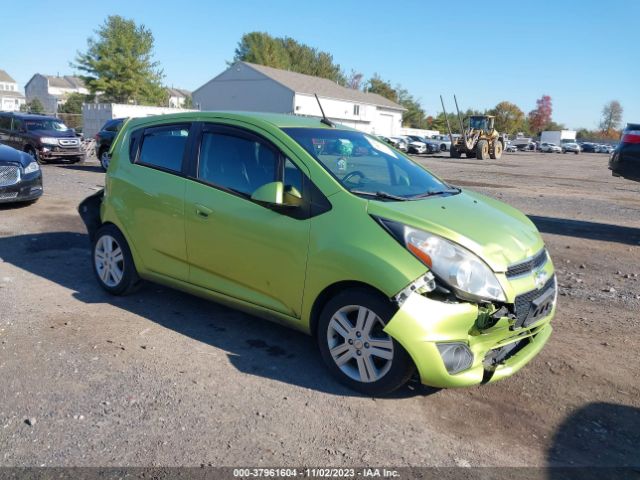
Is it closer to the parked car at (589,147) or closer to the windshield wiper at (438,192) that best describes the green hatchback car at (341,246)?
the windshield wiper at (438,192)

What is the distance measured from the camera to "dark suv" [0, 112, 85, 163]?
18188mm

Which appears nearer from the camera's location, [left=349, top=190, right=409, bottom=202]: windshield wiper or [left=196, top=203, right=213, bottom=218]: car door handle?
[left=349, top=190, right=409, bottom=202]: windshield wiper

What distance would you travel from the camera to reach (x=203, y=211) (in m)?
4.32

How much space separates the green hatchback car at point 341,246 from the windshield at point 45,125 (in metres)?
15.9

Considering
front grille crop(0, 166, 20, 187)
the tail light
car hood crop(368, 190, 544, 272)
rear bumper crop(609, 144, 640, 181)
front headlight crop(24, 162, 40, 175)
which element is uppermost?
the tail light

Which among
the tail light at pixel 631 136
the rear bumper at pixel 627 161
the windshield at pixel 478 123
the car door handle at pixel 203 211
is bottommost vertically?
the car door handle at pixel 203 211

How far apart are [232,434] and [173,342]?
142 centimetres

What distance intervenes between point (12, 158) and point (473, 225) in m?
8.86

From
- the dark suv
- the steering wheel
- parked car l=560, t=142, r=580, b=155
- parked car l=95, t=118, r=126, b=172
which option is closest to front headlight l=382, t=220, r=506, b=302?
the steering wheel

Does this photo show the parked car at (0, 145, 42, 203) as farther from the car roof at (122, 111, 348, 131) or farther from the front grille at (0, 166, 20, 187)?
the car roof at (122, 111, 348, 131)

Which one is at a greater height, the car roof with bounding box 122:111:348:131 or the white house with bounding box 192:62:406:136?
the white house with bounding box 192:62:406:136

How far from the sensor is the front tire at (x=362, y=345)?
3373 mm

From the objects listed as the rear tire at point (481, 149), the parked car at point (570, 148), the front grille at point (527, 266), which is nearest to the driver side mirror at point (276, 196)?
the front grille at point (527, 266)

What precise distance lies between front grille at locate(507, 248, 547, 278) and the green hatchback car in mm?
17
